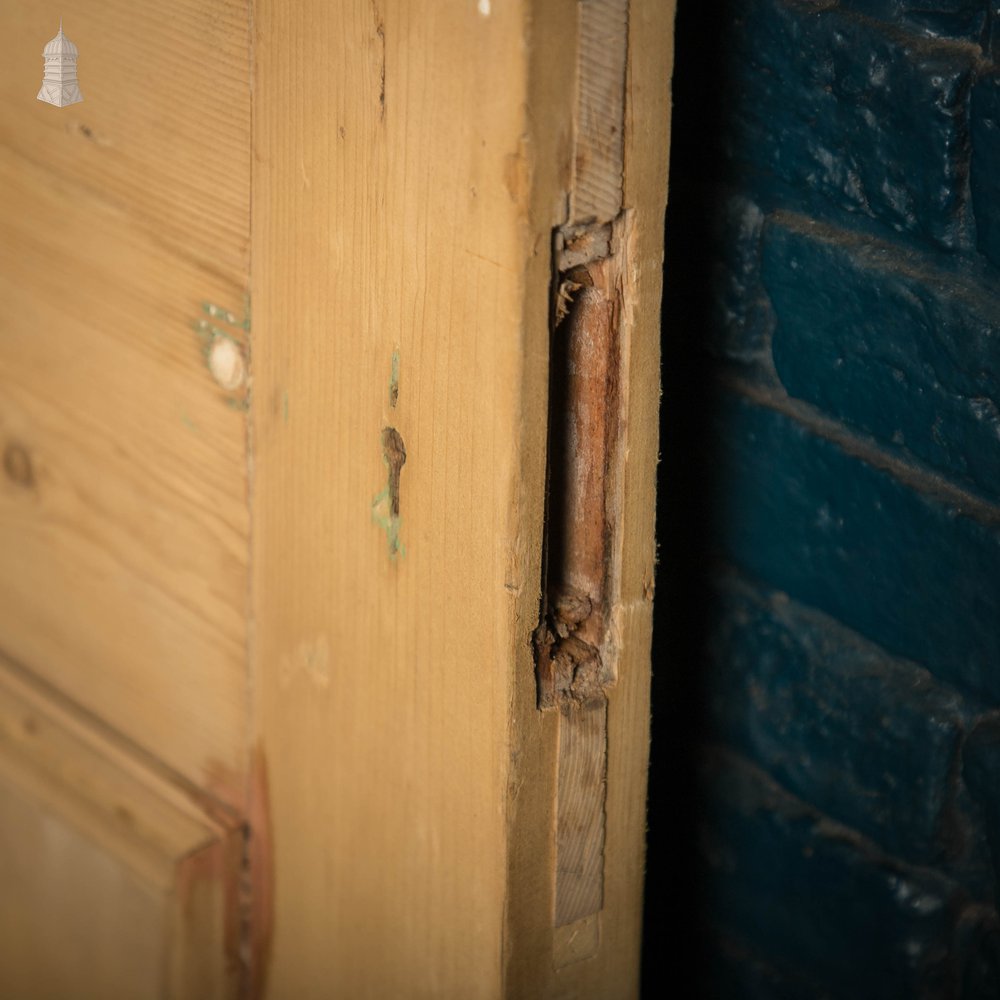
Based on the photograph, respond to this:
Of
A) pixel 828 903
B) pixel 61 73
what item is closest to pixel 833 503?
pixel 828 903

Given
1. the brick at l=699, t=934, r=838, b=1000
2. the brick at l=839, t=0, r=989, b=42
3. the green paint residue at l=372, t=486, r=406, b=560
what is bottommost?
the brick at l=699, t=934, r=838, b=1000

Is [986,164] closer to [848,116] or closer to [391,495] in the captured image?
[848,116]

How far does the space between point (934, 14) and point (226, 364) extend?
45 centimetres

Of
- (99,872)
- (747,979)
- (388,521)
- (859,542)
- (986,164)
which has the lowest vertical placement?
(747,979)

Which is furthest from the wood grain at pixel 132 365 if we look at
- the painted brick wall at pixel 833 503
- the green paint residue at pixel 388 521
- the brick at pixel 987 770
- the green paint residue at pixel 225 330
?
the brick at pixel 987 770

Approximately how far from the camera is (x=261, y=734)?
2.82 ft

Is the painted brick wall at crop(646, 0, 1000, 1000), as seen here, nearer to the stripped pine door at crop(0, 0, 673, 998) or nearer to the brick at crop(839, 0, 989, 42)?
the brick at crop(839, 0, 989, 42)

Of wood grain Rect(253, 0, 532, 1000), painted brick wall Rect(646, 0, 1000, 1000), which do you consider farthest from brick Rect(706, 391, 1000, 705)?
wood grain Rect(253, 0, 532, 1000)

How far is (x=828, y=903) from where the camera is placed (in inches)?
41.5

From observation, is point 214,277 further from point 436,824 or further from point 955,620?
point 955,620

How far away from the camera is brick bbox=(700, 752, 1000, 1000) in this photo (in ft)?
3.26

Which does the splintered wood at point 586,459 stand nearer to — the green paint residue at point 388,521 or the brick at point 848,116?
the green paint residue at point 388,521

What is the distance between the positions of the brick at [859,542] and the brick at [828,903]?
0.16m

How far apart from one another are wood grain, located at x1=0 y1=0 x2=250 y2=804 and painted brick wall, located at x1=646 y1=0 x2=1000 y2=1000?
0.36m
